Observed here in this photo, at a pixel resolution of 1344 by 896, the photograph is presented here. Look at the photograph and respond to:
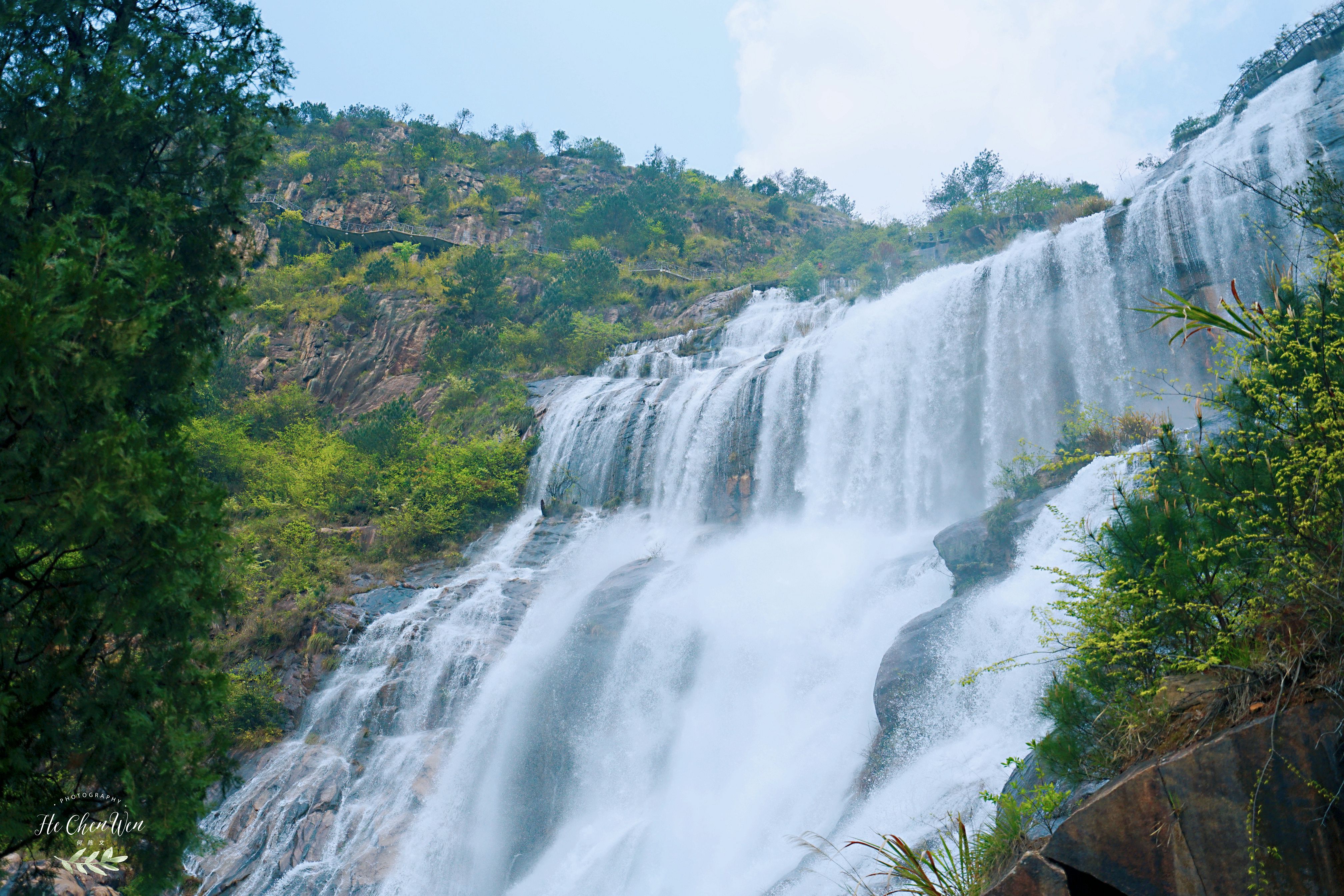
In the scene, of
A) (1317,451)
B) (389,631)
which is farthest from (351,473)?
(1317,451)

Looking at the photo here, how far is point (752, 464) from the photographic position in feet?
62.6

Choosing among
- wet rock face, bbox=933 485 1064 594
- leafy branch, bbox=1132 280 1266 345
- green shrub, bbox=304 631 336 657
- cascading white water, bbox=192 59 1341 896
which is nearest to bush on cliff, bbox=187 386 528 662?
green shrub, bbox=304 631 336 657

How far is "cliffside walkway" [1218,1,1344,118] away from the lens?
61.0ft

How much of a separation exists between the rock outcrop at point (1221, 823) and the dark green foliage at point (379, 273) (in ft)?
112

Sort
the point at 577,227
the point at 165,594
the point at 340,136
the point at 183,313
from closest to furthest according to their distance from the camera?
1. the point at 165,594
2. the point at 183,313
3. the point at 577,227
4. the point at 340,136

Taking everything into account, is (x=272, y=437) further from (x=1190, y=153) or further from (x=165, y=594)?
(x=1190, y=153)

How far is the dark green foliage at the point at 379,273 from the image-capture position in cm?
3225

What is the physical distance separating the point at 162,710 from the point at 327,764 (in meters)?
8.14

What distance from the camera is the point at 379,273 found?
32312 millimetres

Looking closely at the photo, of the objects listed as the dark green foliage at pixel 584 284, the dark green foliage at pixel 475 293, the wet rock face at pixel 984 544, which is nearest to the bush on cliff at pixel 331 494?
the dark green foliage at pixel 475 293

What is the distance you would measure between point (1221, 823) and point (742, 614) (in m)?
9.95

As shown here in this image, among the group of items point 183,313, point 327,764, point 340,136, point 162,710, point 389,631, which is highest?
point 340,136

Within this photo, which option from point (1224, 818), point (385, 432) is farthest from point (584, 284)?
point (1224, 818)

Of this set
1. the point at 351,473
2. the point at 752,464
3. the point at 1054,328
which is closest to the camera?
the point at 1054,328
